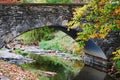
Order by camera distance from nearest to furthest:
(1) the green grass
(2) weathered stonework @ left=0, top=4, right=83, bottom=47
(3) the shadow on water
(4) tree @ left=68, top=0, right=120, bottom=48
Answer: (4) tree @ left=68, top=0, right=120, bottom=48 < (2) weathered stonework @ left=0, top=4, right=83, bottom=47 < (3) the shadow on water < (1) the green grass

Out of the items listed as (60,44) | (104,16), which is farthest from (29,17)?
(60,44)

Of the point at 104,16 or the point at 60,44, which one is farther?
the point at 60,44

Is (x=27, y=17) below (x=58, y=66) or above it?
above

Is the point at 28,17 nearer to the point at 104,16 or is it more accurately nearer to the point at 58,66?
the point at 58,66

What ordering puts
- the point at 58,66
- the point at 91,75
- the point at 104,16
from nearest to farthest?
the point at 104,16 < the point at 91,75 < the point at 58,66

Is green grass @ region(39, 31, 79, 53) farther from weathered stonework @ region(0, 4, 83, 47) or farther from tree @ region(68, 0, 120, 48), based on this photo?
tree @ region(68, 0, 120, 48)

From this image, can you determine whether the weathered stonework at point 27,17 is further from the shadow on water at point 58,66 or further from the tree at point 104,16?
the tree at point 104,16

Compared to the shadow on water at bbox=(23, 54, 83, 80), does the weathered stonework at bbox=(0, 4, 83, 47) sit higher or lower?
higher

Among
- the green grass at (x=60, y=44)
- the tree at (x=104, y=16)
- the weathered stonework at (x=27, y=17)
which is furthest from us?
the green grass at (x=60, y=44)

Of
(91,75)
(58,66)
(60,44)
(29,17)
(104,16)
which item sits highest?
(104,16)

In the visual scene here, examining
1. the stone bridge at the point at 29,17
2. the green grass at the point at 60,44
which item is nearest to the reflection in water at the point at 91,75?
the stone bridge at the point at 29,17

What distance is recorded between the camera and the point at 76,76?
60.2 feet

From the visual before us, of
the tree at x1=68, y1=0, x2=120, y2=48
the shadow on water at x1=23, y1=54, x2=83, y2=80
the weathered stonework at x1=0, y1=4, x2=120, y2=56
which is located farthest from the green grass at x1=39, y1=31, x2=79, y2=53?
the tree at x1=68, y1=0, x2=120, y2=48

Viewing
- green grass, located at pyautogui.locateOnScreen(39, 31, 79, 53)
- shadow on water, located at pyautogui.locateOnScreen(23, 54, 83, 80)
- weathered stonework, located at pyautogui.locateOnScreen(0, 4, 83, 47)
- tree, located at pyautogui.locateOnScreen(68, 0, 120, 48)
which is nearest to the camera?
tree, located at pyautogui.locateOnScreen(68, 0, 120, 48)
